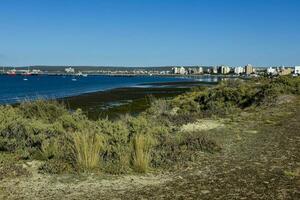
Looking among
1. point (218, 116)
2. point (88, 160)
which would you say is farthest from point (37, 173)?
point (218, 116)

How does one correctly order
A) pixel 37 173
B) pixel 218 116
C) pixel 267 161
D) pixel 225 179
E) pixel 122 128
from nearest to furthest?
pixel 225 179 → pixel 37 173 → pixel 267 161 → pixel 122 128 → pixel 218 116

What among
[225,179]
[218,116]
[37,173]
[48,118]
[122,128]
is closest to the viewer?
[225,179]

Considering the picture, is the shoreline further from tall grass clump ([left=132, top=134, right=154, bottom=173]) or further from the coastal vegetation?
tall grass clump ([left=132, top=134, right=154, bottom=173])

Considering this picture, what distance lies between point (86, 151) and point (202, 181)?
2451 millimetres

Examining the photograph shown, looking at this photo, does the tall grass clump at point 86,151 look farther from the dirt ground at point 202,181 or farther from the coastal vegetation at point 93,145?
the dirt ground at point 202,181

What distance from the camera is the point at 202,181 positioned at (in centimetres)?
849

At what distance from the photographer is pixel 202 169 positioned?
9.44 m

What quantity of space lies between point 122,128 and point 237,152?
9.62 ft

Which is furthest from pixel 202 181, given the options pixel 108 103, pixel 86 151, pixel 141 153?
pixel 108 103

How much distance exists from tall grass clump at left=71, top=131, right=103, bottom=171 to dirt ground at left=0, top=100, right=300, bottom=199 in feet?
1.31

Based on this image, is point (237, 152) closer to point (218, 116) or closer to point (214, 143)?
point (214, 143)

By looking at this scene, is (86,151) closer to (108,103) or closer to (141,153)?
(141,153)

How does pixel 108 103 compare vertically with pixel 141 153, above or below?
below

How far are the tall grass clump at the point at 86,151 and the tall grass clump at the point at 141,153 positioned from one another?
754 mm
